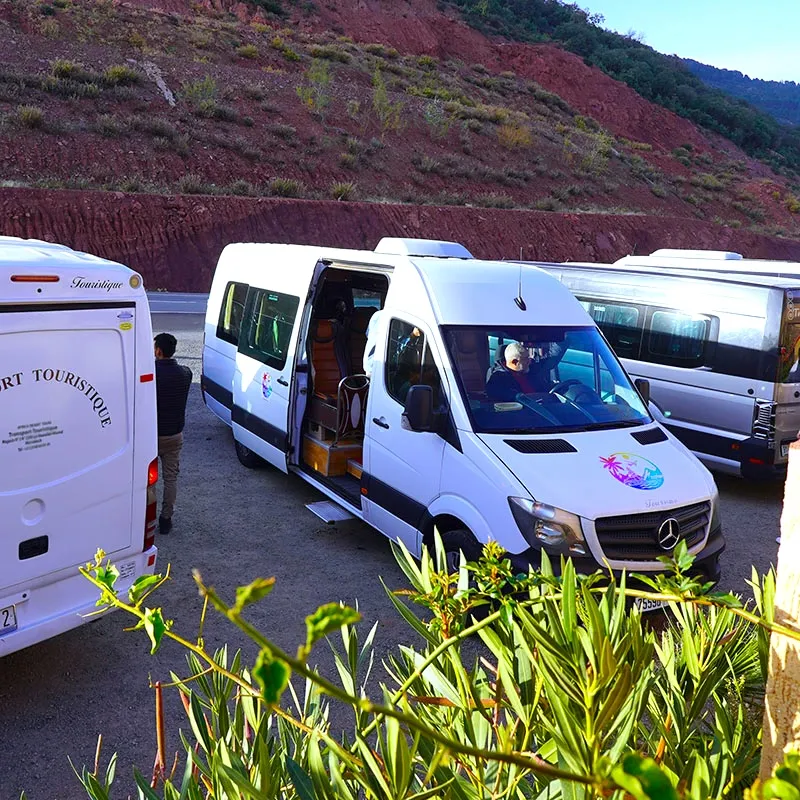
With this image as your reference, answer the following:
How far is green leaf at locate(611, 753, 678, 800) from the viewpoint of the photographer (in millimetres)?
1002

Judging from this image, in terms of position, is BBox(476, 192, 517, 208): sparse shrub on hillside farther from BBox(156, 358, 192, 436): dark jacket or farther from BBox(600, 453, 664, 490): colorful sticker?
BBox(600, 453, 664, 490): colorful sticker

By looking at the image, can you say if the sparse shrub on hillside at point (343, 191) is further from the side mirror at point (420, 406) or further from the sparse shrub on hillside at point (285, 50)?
the side mirror at point (420, 406)

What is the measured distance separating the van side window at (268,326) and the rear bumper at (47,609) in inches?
149

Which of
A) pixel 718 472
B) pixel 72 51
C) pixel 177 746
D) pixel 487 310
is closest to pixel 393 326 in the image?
pixel 487 310

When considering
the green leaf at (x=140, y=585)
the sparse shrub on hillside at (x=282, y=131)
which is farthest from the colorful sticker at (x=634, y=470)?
the sparse shrub on hillside at (x=282, y=131)

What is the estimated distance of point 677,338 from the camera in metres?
10.6

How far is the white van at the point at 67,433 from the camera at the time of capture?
15.2 feet

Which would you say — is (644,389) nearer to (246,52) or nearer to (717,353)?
(717,353)

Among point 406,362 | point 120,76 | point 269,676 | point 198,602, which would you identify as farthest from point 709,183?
point 269,676

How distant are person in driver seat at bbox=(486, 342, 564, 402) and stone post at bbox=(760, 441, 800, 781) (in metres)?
4.57

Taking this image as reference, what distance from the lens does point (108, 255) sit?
31688mm

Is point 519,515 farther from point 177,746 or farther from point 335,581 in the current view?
point 177,746

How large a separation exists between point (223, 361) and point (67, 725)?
613cm

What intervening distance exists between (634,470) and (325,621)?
17.5ft
